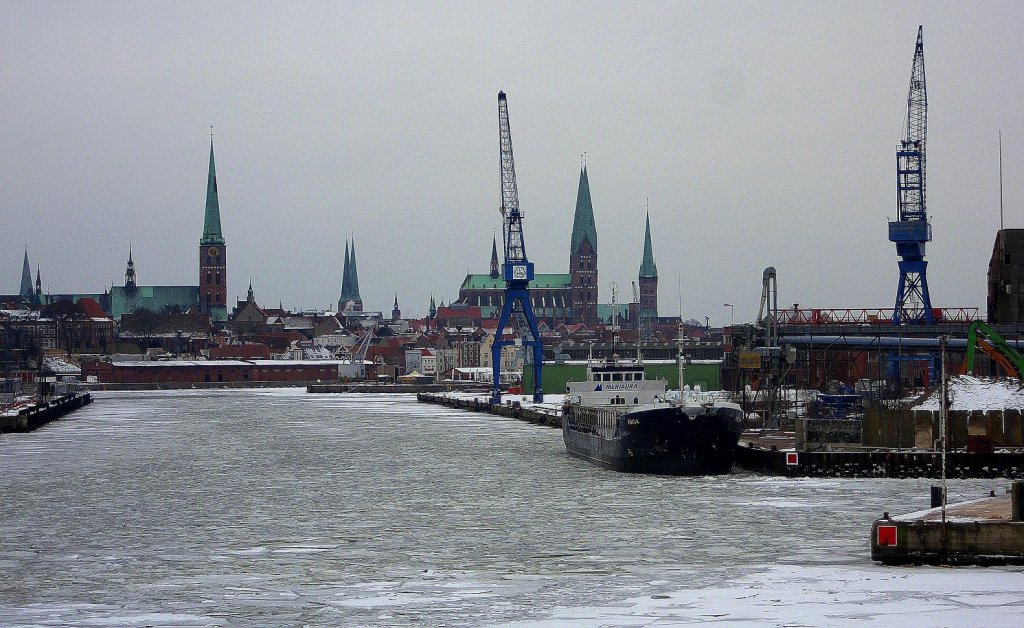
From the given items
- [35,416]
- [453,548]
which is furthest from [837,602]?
[35,416]

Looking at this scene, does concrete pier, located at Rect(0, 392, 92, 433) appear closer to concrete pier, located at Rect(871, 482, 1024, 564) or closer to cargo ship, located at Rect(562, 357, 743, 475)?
cargo ship, located at Rect(562, 357, 743, 475)

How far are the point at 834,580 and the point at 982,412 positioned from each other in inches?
1436

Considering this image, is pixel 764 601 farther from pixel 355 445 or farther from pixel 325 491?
pixel 355 445

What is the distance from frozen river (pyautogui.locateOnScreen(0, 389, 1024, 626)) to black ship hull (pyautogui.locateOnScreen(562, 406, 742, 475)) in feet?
5.33

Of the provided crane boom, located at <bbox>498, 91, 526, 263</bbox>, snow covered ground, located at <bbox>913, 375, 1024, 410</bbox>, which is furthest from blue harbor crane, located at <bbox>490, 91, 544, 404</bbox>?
snow covered ground, located at <bbox>913, 375, 1024, 410</bbox>

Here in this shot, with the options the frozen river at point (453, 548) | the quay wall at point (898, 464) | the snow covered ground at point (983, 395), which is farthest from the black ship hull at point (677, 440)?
the snow covered ground at point (983, 395)

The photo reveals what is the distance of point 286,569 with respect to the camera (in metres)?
33.1

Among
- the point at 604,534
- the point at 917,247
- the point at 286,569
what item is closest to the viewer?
the point at 286,569

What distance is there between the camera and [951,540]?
1228 inches

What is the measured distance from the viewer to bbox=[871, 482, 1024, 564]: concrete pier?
102ft

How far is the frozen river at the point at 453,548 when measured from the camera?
27.3 meters

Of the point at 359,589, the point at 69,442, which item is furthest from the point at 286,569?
the point at 69,442

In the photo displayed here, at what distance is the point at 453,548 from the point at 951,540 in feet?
40.7

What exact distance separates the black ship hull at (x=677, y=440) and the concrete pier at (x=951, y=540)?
1011 inches
